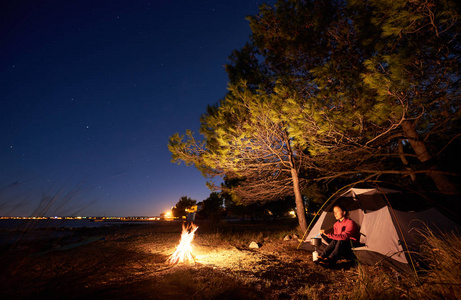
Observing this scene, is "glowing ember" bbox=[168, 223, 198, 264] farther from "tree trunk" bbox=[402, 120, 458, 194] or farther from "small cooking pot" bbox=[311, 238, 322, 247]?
"tree trunk" bbox=[402, 120, 458, 194]

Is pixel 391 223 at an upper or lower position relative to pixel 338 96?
lower

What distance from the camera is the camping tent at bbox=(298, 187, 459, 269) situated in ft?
13.5

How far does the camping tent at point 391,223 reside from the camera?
162 inches

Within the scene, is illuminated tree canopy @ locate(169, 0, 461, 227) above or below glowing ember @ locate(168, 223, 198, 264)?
above

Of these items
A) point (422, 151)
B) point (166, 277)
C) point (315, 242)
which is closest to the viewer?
point (166, 277)

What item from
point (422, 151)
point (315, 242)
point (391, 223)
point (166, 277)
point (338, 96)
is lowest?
point (166, 277)

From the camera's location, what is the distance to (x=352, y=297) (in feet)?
8.32

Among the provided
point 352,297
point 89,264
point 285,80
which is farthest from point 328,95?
point 89,264

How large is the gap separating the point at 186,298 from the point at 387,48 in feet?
21.3

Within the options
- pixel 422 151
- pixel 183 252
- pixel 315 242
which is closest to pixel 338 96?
pixel 422 151

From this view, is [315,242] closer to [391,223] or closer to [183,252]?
[391,223]

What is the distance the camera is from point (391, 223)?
4.40 metres

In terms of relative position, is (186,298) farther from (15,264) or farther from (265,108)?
(265,108)

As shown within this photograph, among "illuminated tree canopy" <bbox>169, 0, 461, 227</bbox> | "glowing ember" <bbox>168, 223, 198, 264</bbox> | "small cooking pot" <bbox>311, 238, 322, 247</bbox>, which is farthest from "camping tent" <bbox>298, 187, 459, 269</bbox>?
"glowing ember" <bbox>168, 223, 198, 264</bbox>
